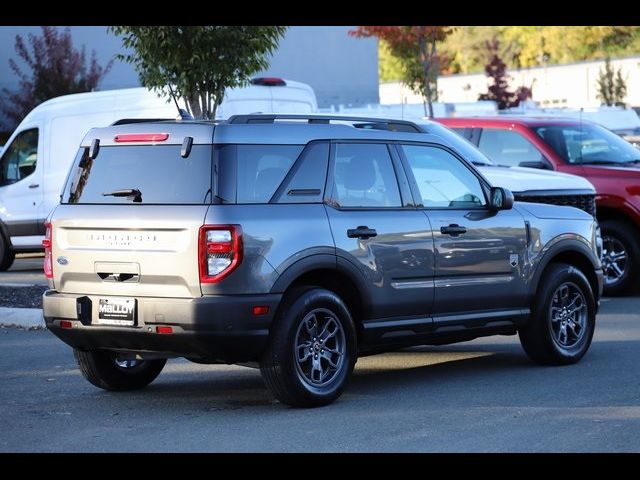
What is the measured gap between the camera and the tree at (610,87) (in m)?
51.4

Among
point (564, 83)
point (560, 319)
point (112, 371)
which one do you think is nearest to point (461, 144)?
point (560, 319)

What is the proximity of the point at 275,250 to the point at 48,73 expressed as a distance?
79.4 feet

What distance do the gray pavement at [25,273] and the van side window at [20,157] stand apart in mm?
1376

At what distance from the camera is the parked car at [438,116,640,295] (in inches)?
601

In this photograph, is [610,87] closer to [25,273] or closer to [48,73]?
[48,73]

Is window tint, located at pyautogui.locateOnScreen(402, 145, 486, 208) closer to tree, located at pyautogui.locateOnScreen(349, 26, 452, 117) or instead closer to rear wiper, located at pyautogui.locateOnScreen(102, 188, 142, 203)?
rear wiper, located at pyautogui.locateOnScreen(102, 188, 142, 203)

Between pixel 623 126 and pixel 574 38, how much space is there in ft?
153

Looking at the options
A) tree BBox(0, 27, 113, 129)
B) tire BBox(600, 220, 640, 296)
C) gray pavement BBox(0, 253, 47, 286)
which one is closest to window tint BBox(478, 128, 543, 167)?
tire BBox(600, 220, 640, 296)

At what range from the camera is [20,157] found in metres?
19.9

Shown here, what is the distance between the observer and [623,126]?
27922 mm

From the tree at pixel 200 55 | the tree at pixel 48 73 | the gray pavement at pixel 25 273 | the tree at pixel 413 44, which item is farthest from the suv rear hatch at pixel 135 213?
the tree at pixel 413 44

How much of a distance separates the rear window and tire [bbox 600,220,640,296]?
8.03m

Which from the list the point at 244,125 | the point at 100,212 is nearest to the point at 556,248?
the point at 244,125

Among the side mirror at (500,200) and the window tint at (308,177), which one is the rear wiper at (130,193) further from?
the side mirror at (500,200)
